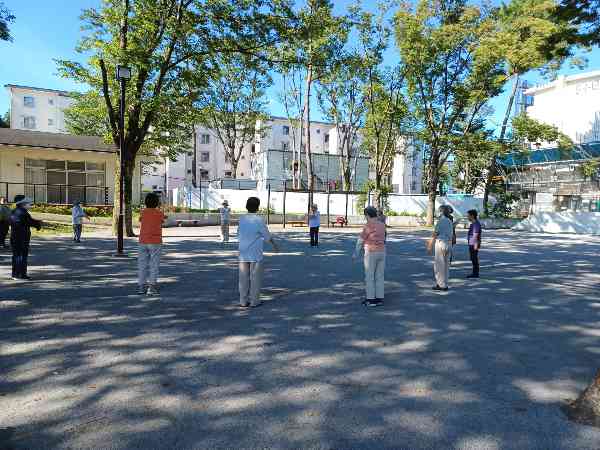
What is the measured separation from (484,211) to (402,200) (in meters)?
6.58

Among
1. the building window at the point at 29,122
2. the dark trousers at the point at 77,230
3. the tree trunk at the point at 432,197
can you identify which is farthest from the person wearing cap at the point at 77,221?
the building window at the point at 29,122

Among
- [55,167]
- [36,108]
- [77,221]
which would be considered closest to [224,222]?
[77,221]

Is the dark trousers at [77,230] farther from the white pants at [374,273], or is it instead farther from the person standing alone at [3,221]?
the white pants at [374,273]

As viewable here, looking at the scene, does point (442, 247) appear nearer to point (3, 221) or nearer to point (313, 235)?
point (313, 235)

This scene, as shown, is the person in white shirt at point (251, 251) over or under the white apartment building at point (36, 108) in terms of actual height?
under

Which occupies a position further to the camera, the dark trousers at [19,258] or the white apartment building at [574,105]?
the white apartment building at [574,105]

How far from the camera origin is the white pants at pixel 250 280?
22.6 feet

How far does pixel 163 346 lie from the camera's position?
5.00 m

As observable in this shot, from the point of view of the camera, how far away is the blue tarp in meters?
31.7

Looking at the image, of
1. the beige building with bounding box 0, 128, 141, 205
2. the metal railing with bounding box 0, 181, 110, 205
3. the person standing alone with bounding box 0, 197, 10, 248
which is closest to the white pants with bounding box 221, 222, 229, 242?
the person standing alone with bounding box 0, 197, 10, 248

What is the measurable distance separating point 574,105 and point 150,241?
157 ft

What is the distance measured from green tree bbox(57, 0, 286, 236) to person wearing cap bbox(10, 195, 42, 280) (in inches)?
292

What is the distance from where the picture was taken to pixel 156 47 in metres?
16.8

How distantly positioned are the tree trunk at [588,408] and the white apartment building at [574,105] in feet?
140
